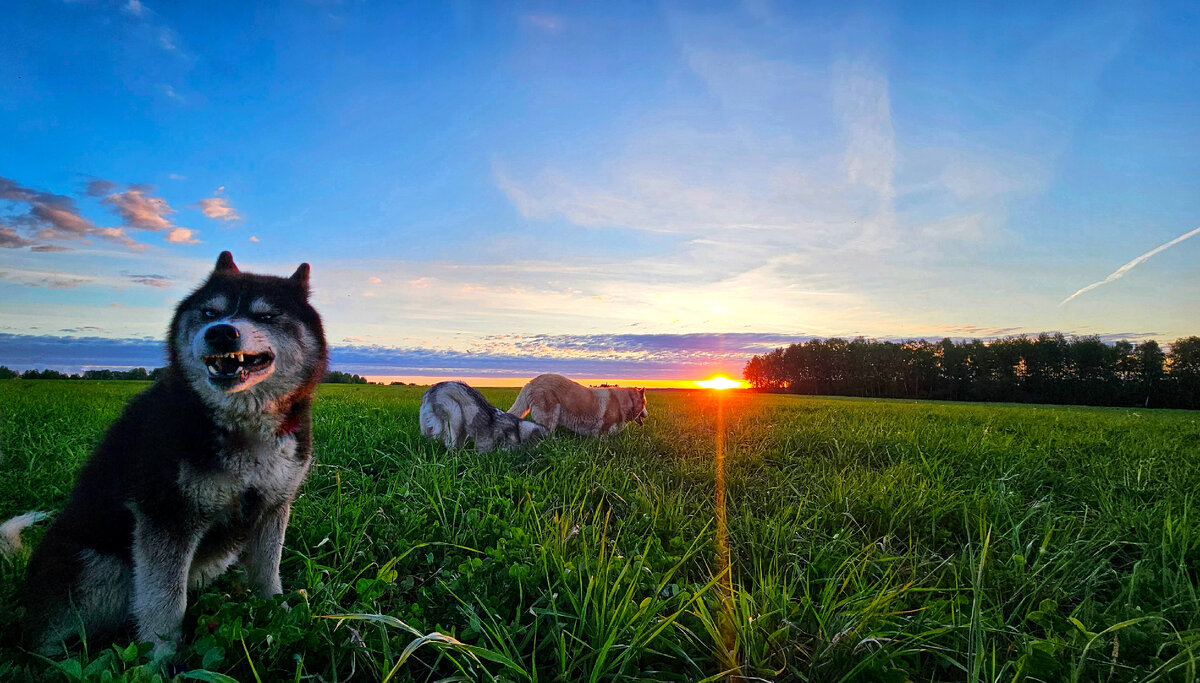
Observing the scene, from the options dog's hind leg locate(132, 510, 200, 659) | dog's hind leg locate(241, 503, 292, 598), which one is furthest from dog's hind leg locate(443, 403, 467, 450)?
dog's hind leg locate(132, 510, 200, 659)

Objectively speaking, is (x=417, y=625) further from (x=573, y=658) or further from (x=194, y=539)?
(x=194, y=539)

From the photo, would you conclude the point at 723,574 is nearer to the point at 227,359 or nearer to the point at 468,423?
the point at 227,359

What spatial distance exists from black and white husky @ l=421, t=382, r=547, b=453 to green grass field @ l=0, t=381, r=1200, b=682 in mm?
453

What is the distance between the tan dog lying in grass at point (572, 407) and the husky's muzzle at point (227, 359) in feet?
25.7

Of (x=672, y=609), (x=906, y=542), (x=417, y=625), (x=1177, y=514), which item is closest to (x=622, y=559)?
(x=672, y=609)

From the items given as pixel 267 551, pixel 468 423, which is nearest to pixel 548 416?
pixel 468 423

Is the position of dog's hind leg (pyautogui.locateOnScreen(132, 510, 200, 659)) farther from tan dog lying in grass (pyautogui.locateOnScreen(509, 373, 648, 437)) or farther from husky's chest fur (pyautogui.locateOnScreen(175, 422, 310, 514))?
tan dog lying in grass (pyautogui.locateOnScreen(509, 373, 648, 437))

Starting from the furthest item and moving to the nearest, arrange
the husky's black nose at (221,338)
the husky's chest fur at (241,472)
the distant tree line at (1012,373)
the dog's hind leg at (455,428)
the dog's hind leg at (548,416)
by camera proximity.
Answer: the distant tree line at (1012,373), the dog's hind leg at (548,416), the dog's hind leg at (455,428), the husky's chest fur at (241,472), the husky's black nose at (221,338)

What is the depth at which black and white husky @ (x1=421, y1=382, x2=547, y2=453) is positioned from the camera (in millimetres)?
8680

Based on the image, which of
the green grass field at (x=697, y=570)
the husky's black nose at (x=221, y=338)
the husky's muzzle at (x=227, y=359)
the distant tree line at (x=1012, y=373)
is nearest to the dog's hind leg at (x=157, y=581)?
the green grass field at (x=697, y=570)

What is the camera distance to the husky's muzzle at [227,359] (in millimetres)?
2822

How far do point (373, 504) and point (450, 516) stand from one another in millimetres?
809

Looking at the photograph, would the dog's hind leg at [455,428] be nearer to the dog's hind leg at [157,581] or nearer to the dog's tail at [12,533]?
the dog's tail at [12,533]

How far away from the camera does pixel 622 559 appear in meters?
3.77
